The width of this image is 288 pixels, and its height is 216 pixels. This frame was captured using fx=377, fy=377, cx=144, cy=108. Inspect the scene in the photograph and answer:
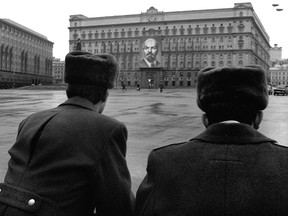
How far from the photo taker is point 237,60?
319 ft

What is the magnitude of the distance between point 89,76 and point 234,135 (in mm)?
1016

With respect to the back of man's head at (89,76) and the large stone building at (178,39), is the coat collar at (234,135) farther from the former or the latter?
the large stone building at (178,39)

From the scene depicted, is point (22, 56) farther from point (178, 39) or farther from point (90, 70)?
point (90, 70)

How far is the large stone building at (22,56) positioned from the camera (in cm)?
9362

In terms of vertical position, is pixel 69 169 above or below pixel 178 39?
below

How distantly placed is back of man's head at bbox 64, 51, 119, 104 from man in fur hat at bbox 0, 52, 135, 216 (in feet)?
0.50

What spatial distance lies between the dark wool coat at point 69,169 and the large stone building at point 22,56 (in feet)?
293

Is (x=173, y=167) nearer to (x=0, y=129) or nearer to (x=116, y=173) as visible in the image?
(x=116, y=173)

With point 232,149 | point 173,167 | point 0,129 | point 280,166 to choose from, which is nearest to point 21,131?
point 173,167

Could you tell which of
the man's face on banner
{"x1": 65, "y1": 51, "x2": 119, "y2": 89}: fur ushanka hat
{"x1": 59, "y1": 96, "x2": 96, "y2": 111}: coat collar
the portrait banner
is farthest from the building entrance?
{"x1": 59, "y1": 96, "x2": 96, "y2": 111}: coat collar

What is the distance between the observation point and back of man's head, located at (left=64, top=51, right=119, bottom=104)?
228 cm

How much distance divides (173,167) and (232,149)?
264 mm

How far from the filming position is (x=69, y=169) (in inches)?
74.2

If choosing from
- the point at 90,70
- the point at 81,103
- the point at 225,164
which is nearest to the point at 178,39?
the point at 90,70
